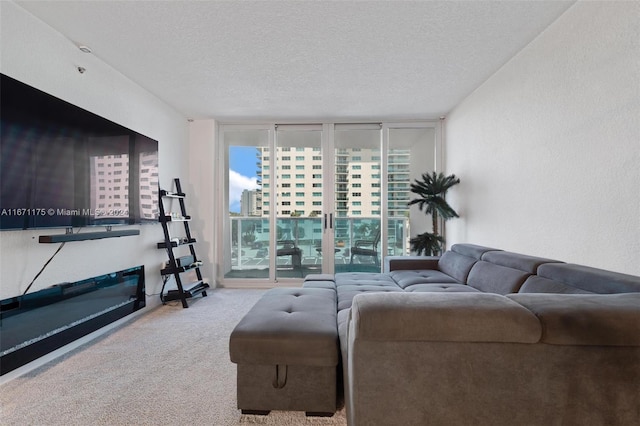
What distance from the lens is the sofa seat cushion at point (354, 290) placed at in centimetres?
216

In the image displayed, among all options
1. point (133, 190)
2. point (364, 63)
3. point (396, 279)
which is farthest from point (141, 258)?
point (364, 63)

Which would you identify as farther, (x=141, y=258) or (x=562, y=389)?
(x=141, y=258)

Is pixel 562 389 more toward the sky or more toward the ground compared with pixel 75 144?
more toward the ground

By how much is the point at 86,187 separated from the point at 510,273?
3334 millimetres

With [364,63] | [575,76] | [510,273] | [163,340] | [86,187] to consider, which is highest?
[364,63]

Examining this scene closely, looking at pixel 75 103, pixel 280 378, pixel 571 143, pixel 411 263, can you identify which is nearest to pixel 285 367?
pixel 280 378

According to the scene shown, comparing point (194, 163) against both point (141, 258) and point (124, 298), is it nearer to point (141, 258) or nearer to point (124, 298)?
point (141, 258)

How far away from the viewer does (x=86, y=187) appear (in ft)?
7.54

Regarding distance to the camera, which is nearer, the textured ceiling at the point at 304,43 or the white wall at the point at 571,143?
the white wall at the point at 571,143

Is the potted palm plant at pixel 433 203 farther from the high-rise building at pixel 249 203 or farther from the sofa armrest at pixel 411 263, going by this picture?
the high-rise building at pixel 249 203

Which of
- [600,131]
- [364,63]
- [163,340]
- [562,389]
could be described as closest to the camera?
[562,389]

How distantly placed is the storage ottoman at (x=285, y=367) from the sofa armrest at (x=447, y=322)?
53cm

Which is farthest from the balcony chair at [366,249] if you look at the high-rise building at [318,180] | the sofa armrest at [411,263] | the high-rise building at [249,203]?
the high-rise building at [249,203]

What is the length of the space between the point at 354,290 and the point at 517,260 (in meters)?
1.23
